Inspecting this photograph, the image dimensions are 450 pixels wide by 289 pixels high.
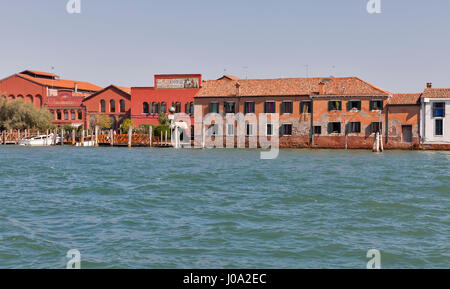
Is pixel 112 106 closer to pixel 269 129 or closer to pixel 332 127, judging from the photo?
pixel 269 129

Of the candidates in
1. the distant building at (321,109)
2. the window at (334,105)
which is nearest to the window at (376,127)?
the distant building at (321,109)

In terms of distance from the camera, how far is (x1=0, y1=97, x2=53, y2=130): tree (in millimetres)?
54625

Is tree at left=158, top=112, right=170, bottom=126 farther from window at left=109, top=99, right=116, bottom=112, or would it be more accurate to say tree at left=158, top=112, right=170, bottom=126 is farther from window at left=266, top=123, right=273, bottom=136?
window at left=266, top=123, right=273, bottom=136

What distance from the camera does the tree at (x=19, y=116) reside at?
54.6 m

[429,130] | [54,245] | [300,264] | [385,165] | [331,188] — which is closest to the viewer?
[300,264]

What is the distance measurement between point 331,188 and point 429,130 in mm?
25994

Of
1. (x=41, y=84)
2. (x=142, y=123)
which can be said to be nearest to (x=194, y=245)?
(x=142, y=123)

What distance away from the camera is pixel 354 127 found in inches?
1720

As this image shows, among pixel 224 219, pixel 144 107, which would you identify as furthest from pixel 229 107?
pixel 224 219

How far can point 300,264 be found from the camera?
30.5ft

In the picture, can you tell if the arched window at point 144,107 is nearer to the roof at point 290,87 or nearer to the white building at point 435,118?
the roof at point 290,87

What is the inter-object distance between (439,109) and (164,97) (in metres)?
25.2

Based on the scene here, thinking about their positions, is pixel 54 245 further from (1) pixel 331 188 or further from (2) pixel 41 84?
(2) pixel 41 84

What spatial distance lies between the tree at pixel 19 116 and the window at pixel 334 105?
29.5m
